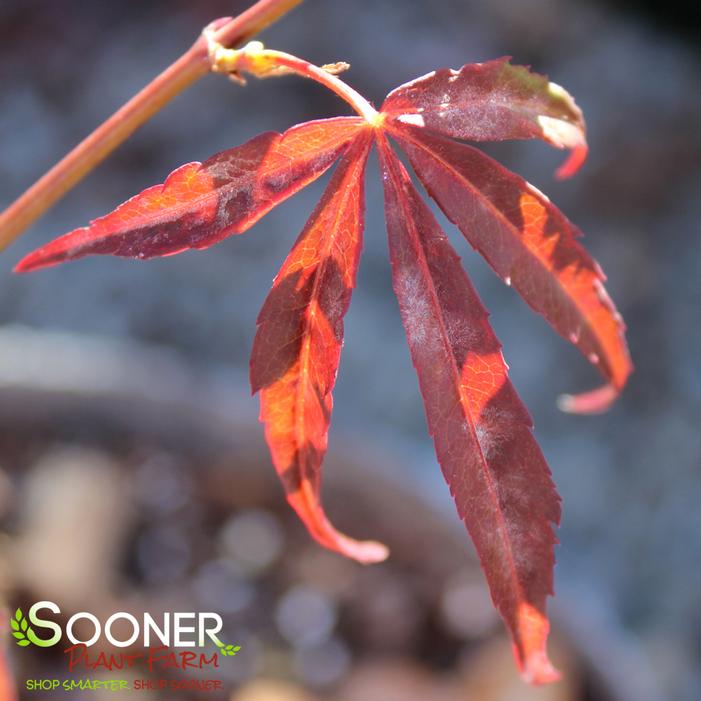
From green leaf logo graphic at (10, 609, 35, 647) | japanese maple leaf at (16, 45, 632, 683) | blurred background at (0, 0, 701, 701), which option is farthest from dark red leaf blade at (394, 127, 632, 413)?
green leaf logo graphic at (10, 609, 35, 647)

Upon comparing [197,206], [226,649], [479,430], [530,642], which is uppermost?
[197,206]

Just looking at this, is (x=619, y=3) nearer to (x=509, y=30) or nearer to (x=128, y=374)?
(x=509, y=30)

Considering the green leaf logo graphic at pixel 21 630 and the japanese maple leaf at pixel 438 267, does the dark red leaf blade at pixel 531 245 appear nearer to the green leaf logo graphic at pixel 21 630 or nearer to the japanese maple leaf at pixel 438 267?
the japanese maple leaf at pixel 438 267

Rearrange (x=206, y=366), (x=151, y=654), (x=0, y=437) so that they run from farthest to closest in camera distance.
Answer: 1. (x=206, y=366)
2. (x=0, y=437)
3. (x=151, y=654)

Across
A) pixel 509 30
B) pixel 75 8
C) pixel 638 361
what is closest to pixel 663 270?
pixel 638 361

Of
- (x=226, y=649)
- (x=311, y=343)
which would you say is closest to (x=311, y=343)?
(x=311, y=343)

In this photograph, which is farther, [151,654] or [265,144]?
[151,654]

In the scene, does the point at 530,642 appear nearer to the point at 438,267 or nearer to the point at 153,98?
the point at 438,267
